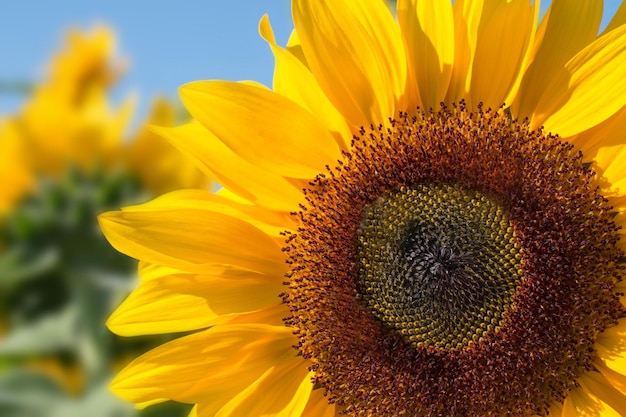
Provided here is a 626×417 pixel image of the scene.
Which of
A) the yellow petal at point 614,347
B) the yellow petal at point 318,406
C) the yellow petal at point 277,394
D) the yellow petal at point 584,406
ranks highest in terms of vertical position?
the yellow petal at point 277,394

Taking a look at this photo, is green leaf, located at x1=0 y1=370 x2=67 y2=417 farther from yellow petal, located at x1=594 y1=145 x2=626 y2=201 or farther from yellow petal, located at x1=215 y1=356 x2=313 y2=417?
yellow petal, located at x1=594 y1=145 x2=626 y2=201

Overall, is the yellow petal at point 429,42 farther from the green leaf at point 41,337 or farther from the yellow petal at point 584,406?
the green leaf at point 41,337

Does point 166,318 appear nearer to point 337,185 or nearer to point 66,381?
point 337,185

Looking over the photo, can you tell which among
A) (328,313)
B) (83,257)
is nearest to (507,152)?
(328,313)

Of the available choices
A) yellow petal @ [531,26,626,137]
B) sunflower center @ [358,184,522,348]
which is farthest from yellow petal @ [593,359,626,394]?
yellow petal @ [531,26,626,137]

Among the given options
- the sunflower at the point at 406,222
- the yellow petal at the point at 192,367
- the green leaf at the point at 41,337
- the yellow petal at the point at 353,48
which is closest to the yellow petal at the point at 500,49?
the sunflower at the point at 406,222

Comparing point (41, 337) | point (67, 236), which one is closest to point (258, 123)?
point (67, 236)
